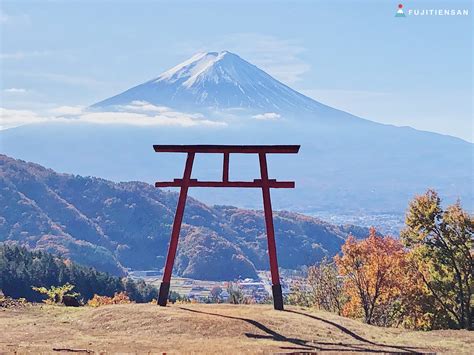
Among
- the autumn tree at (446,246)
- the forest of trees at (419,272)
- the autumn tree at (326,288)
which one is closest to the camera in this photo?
the autumn tree at (446,246)

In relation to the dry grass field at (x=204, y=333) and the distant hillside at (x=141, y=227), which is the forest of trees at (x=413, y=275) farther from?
the distant hillside at (x=141, y=227)

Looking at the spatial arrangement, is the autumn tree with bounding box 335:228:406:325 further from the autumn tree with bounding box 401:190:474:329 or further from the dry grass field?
the dry grass field

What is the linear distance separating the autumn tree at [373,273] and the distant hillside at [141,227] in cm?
10219

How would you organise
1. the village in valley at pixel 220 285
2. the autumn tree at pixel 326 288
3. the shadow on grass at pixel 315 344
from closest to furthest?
the shadow on grass at pixel 315 344, the autumn tree at pixel 326 288, the village in valley at pixel 220 285

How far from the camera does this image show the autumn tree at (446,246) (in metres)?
21.8

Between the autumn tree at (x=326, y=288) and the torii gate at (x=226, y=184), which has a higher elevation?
the torii gate at (x=226, y=184)

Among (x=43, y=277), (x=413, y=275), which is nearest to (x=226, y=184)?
(x=413, y=275)

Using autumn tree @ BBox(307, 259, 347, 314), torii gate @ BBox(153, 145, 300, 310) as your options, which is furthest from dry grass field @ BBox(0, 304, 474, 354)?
autumn tree @ BBox(307, 259, 347, 314)

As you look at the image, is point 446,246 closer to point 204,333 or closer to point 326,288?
point 326,288

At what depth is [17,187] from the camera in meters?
148

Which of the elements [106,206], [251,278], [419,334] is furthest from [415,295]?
[106,206]

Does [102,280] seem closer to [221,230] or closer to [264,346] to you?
[264,346]

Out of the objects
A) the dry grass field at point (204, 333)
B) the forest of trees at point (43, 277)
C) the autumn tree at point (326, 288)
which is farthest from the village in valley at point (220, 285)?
the dry grass field at point (204, 333)

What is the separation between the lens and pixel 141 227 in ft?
495
